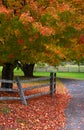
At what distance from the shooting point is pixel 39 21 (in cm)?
1211

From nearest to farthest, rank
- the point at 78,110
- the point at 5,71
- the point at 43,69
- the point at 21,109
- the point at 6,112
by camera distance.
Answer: the point at 6,112 → the point at 21,109 → the point at 78,110 → the point at 5,71 → the point at 43,69

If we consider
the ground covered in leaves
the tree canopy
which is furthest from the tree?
the ground covered in leaves

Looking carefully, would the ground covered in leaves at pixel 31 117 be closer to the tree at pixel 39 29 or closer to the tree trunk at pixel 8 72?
the tree at pixel 39 29

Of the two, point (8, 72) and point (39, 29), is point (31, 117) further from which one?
point (8, 72)

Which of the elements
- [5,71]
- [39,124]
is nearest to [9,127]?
[39,124]

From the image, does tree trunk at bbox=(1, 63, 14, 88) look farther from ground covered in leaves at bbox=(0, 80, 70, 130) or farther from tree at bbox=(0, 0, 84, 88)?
ground covered in leaves at bbox=(0, 80, 70, 130)

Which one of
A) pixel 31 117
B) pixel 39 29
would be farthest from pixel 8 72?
pixel 39 29

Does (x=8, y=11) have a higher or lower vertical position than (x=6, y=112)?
higher

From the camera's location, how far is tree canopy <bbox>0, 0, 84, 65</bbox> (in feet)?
38.2

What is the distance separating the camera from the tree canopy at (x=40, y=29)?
1166 centimetres

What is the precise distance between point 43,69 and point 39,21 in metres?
53.4

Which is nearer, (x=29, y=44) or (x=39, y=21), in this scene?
(x=39, y=21)

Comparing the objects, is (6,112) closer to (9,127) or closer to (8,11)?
(9,127)

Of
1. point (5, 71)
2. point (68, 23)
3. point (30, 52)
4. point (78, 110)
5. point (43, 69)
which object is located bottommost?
point (43, 69)
